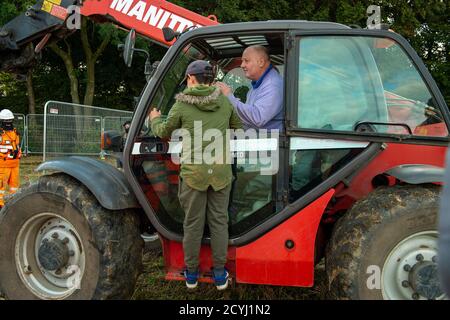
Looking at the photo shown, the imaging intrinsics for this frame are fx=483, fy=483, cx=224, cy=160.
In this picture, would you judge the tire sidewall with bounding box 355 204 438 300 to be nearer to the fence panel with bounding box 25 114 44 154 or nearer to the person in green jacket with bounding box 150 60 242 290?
the person in green jacket with bounding box 150 60 242 290

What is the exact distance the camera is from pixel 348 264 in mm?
2947

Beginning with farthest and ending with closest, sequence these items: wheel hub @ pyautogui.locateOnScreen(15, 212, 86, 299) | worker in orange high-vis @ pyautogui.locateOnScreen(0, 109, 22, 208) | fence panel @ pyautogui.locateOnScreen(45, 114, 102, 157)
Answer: fence panel @ pyautogui.locateOnScreen(45, 114, 102, 157) → worker in orange high-vis @ pyautogui.locateOnScreen(0, 109, 22, 208) → wheel hub @ pyautogui.locateOnScreen(15, 212, 86, 299)

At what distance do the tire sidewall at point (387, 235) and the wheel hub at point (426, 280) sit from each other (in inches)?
7.3

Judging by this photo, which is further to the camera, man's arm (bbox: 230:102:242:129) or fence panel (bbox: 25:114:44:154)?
fence panel (bbox: 25:114:44:154)

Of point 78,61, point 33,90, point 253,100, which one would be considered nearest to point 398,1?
point 78,61

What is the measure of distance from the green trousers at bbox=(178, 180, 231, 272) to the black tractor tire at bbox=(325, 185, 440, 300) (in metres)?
0.75

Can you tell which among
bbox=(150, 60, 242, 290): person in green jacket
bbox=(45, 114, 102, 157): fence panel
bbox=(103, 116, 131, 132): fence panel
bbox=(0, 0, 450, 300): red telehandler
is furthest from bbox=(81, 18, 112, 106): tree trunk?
bbox=(150, 60, 242, 290): person in green jacket

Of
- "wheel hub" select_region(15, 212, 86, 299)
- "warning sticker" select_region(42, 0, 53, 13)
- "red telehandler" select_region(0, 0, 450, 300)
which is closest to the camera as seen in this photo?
"red telehandler" select_region(0, 0, 450, 300)

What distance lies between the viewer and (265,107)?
3330 millimetres

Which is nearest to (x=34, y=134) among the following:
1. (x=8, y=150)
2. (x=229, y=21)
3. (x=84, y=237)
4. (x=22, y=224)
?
(x=229, y=21)

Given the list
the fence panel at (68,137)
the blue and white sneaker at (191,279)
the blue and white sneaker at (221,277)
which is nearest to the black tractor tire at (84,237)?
the blue and white sneaker at (191,279)

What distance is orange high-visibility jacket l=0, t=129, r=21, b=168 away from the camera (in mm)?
8773

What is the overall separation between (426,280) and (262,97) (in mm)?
1577

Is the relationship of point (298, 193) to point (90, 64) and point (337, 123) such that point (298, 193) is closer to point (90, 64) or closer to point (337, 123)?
point (337, 123)
